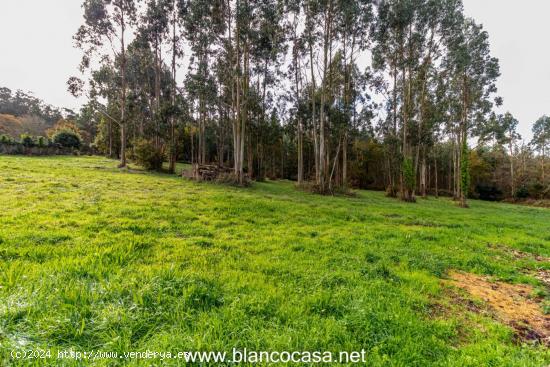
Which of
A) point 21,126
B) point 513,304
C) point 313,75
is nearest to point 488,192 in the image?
point 313,75

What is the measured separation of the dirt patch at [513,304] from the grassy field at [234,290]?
0.85 feet

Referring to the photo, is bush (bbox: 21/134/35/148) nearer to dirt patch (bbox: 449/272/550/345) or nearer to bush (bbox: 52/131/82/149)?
bush (bbox: 52/131/82/149)

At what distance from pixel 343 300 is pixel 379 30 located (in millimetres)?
25508

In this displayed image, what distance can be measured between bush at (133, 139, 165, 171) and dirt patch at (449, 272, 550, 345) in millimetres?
23667

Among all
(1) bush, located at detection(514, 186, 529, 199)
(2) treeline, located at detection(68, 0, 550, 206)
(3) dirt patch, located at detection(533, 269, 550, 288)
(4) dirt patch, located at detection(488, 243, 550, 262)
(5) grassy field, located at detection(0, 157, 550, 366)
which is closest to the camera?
(5) grassy field, located at detection(0, 157, 550, 366)

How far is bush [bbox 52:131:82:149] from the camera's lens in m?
29.7

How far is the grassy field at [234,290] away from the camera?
2369 millimetres

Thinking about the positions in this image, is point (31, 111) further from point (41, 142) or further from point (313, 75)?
point (313, 75)

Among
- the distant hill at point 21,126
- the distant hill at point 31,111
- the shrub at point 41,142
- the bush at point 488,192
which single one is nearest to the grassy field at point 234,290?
the shrub at point 41,142

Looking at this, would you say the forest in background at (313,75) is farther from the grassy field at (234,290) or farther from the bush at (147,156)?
the grassy field at (234,290)

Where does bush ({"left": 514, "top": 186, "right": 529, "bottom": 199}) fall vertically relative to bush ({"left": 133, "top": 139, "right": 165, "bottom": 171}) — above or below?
below

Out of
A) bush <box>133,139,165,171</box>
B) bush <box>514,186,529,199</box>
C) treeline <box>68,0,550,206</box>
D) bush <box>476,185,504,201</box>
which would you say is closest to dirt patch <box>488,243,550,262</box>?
treeline <box>68,0,550,206</box>

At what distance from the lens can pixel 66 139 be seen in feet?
100

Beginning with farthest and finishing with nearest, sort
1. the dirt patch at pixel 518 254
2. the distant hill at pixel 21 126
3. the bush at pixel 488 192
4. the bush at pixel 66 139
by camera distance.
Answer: the distant hill at pixel 21 126 < the bush at pixel 488 192 < the bush at pixel 66 139 < the dirt patch at pixel 518 254
